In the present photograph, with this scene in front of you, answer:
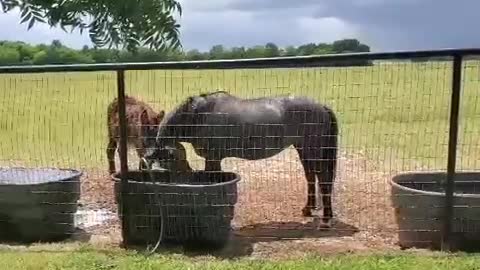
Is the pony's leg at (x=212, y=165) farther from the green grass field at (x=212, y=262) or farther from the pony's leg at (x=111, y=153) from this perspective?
the pony's leg at (x=111, y=153)

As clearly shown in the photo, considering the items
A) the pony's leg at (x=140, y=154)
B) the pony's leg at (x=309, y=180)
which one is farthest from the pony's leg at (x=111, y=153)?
the pony's leg at (x=309, y=180)

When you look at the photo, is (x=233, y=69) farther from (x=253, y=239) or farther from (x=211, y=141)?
(x=253, y=239)

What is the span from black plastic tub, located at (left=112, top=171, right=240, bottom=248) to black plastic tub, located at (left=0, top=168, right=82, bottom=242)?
50cm

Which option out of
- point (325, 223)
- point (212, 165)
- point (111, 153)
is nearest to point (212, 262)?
point (212, 165)

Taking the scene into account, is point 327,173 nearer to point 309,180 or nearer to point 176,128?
point 309,180

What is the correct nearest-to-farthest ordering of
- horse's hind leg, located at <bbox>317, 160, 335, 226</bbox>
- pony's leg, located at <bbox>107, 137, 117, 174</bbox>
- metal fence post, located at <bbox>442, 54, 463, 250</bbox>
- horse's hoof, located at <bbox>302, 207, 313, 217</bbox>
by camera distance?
metal fence post, located at <bbox>442, 54, 463, 250</bbox> → horse's hind leg, located at <bbox>317, 160, 335, 226</bbox> → horse's hoof, located at <bbox>302, 207, 313, 217</bbox> → pony's leg, located at <bbox>107, 137, 117, 174</bbox>

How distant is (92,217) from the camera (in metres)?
6.26

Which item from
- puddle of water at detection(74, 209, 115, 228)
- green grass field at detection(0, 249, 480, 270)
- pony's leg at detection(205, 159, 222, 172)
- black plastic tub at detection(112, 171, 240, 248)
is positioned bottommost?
puddle of water at detection(74, 209, 115, 228)

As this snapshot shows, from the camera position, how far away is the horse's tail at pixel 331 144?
19.8 ft

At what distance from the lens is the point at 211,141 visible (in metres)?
5.90

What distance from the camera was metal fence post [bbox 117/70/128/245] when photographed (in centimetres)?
529

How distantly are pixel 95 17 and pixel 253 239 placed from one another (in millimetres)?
4264

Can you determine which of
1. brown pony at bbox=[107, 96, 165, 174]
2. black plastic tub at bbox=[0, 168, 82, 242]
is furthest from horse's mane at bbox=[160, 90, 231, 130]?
black plastic tub at bbox=[0, 168, 82, 242]

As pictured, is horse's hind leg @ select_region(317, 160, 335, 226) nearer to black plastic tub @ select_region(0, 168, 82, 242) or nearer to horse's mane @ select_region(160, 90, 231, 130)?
horse's mane @ select_region(160, 90, 231, 130)
